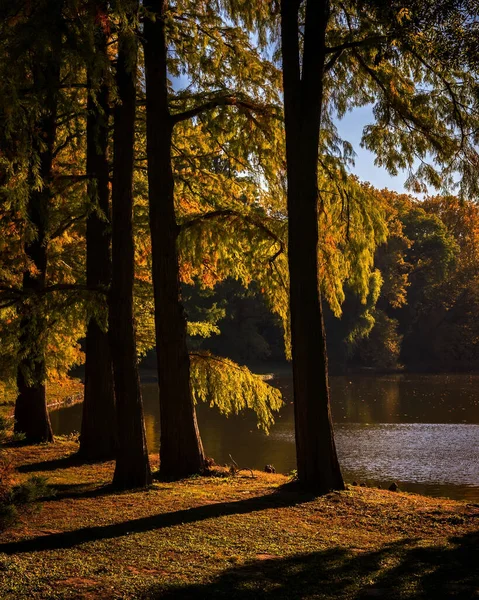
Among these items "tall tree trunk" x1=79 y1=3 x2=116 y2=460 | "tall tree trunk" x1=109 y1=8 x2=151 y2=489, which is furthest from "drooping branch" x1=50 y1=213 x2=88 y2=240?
"tall tree trunk" x1=109 y1=8 x2=151 y2=489

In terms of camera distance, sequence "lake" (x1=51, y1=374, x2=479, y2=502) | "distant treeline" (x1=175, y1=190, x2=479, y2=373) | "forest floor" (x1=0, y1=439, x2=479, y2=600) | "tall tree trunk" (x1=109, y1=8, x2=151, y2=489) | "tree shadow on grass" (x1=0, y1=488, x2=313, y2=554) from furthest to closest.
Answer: "distant treeline" (x1=175, y1=190, x2=479, y2=373)
"lake" (x1=51, y1=374, x2=479, y2=502)
"tall tree trunk" (x1=109, y1=8, x2=151, y2=489)
"tree shadow on grass" (x1=0, y1=488, x2=313, y2=554)
"forest floor" (x1=0, y1=439, x2=479, y2=600)

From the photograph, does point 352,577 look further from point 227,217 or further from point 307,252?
point 227,217

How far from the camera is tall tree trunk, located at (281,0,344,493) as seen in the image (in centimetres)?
834

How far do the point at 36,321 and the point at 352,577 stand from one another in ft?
21.0

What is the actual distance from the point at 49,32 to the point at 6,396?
8.39 metres

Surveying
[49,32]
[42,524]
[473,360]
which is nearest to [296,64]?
[49,32]

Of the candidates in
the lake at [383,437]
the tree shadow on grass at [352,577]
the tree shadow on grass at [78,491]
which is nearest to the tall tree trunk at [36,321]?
the tree shadow on grass at [78,491]

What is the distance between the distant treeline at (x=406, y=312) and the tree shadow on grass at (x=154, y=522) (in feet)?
123

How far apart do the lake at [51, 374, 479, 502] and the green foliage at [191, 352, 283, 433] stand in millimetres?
4965

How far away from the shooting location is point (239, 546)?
564 cm

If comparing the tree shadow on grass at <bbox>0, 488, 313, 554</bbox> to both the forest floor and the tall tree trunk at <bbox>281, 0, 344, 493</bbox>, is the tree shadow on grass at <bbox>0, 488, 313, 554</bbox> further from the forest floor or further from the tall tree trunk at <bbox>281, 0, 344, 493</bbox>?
the tall tree trunk at <bbox>281, 0, 344, 493</bbox>

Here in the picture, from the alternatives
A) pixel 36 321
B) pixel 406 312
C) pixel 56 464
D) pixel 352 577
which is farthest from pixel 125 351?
pixel 406 312

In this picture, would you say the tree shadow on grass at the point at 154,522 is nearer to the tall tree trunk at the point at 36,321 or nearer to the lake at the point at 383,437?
the tall tree trunk at the point at 36,321

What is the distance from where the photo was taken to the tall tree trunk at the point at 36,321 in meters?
9.34
